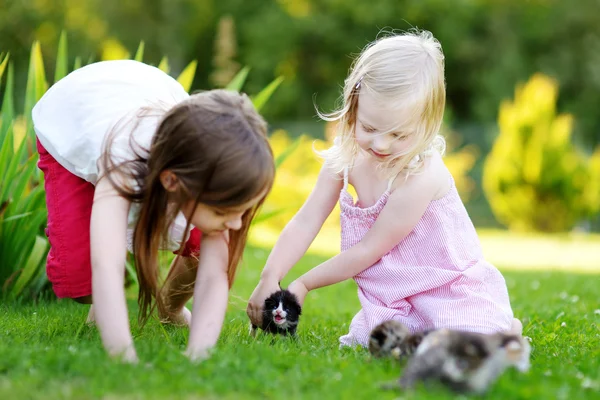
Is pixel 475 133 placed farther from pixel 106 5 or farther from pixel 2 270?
pixel 2 270

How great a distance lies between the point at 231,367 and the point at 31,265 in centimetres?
184

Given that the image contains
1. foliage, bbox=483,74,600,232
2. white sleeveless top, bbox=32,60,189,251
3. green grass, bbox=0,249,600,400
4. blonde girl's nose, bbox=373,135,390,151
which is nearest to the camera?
green grass, bbox=0,249,600,400

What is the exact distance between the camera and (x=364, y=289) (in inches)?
125

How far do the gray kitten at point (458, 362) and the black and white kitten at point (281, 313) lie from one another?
0.87 metres

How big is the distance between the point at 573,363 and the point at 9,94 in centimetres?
329

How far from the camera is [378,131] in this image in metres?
2.85

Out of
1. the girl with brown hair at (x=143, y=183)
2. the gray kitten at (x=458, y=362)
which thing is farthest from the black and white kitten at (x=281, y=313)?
the gray kitten at (x=458, y=362)

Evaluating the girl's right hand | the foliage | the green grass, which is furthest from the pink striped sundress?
the foliage

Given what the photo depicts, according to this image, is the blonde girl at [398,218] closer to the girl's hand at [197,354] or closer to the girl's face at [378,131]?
the girl's face at [378,131]

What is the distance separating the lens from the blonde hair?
112 inches

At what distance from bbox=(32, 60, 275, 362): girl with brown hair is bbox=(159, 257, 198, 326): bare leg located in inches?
0.6

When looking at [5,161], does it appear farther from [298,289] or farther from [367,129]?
[367,129]

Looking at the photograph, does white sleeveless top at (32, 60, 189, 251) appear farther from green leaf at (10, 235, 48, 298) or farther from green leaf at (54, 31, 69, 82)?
green leaf at (54, 31, 69, 82)

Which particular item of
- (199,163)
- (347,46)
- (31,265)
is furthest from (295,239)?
(347,46)
